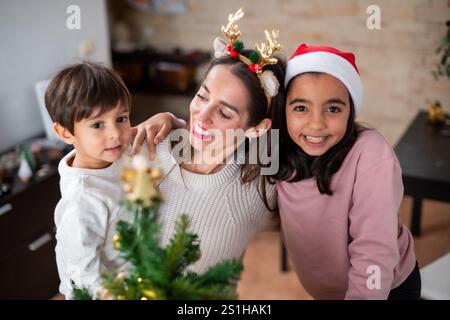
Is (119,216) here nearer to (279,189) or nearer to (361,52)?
(279,189)

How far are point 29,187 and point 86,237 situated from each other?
4.56 feet

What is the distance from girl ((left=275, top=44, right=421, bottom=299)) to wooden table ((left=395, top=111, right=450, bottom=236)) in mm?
1026

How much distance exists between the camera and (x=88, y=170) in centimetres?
93

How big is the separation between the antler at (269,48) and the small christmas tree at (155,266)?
1.60 ft

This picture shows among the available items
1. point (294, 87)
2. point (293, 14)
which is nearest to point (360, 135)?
point (294, 87)

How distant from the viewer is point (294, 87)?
1.01 m

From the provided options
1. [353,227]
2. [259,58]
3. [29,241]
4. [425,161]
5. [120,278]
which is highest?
[259,58]

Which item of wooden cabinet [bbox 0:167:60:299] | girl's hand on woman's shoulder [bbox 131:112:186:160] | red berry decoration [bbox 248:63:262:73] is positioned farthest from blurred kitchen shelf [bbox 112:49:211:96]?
red berry decoration [bbox 248:63:262:73]

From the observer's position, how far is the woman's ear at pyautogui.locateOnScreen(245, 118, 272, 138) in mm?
1108

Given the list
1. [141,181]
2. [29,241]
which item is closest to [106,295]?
[141,181]

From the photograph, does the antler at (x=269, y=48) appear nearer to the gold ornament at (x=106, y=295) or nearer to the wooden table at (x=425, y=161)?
the gold ornament at (x=106, y=295)

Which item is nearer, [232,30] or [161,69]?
[232,30]

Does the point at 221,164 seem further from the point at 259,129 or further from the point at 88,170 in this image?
the point at 88,170

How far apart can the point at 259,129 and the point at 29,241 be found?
4.88 ft
